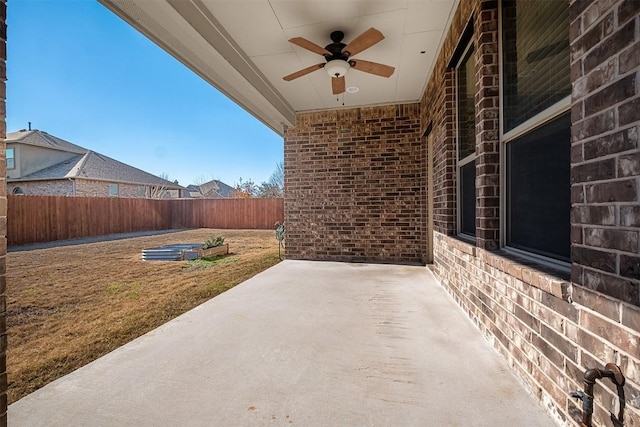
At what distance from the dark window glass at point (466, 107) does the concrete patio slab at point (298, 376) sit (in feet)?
5.69

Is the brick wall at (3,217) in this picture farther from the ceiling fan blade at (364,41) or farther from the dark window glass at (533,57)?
the ceiling fan blade at (364,41)

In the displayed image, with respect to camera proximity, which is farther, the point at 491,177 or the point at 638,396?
the point at 491,177

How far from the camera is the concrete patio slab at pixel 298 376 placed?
1.41m

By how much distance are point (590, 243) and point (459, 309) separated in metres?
1.91

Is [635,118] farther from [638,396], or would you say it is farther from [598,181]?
[638,396]

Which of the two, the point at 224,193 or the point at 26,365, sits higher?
the point at 224,193

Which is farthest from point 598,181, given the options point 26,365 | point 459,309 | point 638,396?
point 26,365

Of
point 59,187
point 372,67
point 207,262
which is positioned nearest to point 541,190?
point 372,67

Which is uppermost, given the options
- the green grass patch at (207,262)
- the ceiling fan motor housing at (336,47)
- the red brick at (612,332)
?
the ceiling fan motor housing at (336,47)

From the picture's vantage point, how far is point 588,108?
113 cm

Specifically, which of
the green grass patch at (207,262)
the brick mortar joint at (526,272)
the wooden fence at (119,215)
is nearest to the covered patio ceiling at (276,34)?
the brick mortar joint at (526,272)

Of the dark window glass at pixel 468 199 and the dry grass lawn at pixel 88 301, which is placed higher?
the dark window glass at pixel 468 199

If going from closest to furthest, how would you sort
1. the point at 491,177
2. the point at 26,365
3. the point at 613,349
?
the point at 613,349, the point at 26,365, the point at 491,177

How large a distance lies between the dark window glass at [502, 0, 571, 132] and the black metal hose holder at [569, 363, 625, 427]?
128 cm
